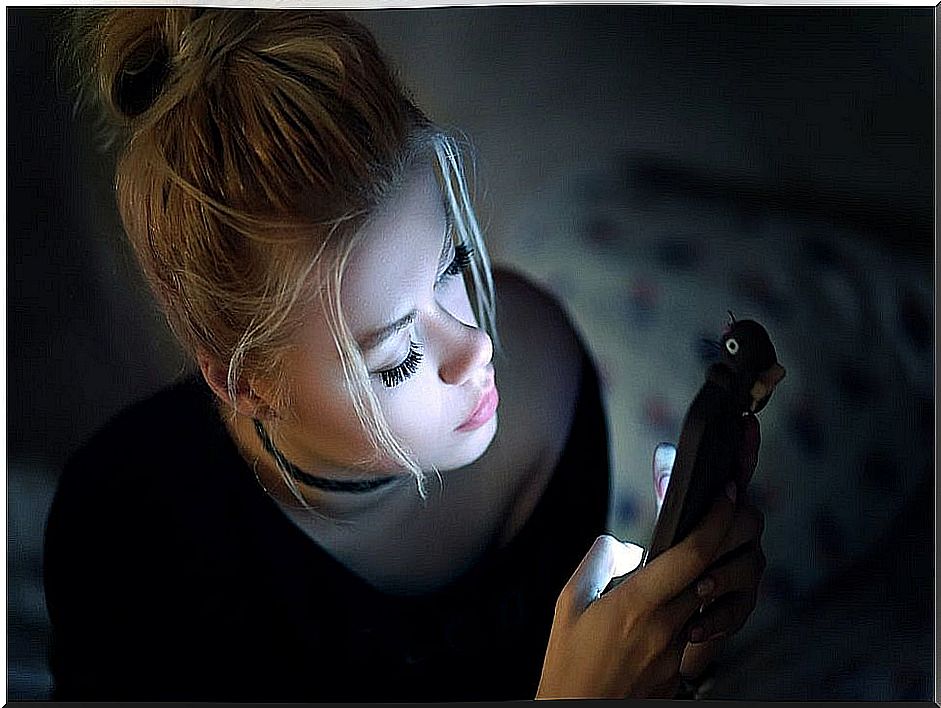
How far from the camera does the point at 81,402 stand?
144 centimetres

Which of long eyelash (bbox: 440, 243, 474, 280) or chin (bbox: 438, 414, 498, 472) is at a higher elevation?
long eyelash (bbox: 440, 243, 474, 280)

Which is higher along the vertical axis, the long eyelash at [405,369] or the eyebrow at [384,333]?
the eyebrow at [384,333]

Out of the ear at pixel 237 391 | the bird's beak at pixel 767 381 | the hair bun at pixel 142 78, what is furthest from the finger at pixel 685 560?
the hair bun at pixel 142 78

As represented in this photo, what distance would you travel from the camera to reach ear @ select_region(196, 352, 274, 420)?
142 cm

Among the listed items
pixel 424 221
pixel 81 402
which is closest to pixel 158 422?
pixel 81 402

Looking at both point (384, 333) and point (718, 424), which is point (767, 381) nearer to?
point (718, 424)

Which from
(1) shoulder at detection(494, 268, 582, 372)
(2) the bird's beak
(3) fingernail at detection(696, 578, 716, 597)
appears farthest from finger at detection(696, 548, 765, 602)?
(1) shoulder at detection(494, 268, 582, 372)

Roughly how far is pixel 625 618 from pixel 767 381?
414 mm

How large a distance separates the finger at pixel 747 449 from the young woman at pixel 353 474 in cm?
4

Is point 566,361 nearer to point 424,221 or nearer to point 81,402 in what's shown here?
point 424,221

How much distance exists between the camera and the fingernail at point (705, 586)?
57.0 inches

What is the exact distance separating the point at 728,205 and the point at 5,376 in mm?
1113

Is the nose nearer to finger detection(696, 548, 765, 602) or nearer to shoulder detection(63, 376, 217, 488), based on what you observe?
shoulder detection(63, 376, 217, 488)

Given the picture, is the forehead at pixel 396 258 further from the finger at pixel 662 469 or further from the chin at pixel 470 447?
the finger at pixel 662 469
